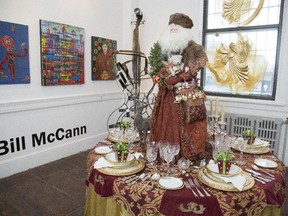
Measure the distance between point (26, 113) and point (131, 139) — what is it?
1753mm

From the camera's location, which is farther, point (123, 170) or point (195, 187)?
point (123, 170)

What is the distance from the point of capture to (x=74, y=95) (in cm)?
343

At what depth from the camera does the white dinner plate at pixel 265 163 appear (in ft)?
4.80

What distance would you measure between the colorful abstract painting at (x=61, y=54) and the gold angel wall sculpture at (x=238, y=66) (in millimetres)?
2082

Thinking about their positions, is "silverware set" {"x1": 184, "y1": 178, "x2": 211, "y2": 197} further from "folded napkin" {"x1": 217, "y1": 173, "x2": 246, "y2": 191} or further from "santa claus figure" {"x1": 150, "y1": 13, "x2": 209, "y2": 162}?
"santa claus figure" {"x1": 150, "y1": 13, "x2": 209, "y2": 162}

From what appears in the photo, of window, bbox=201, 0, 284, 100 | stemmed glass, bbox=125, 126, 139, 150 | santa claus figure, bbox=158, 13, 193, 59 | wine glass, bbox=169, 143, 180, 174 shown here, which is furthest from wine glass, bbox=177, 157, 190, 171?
window, bbox=201, 0, 284, 100

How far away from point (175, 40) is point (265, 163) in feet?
3.46

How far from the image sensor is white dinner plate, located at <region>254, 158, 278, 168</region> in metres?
1.46

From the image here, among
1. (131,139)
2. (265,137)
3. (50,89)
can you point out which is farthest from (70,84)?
(265,137)

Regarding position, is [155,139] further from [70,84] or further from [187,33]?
[70,84]

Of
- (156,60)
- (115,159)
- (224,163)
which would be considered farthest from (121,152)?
(156,60)

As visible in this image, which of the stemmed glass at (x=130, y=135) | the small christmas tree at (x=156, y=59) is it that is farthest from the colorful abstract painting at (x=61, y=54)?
the small christmas tree at (x=156, y=59)

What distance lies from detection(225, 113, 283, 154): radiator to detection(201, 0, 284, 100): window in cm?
34

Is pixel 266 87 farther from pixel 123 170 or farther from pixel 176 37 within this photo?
pixel 123 170
